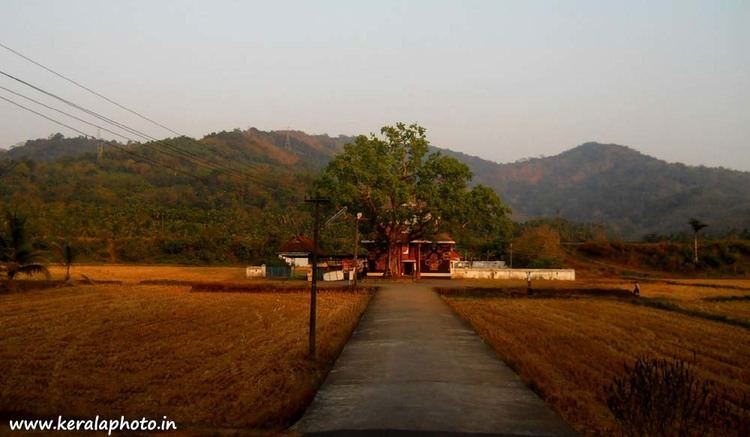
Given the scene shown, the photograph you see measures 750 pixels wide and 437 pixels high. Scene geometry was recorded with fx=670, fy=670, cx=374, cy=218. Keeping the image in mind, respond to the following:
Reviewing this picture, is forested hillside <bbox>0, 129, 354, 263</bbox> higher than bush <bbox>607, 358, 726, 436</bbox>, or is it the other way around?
forested hillside <bbox>0, 129, 354, 263</bbox>

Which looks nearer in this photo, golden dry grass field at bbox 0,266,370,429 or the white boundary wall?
golden dry grass field at bbox 0,266,370,429

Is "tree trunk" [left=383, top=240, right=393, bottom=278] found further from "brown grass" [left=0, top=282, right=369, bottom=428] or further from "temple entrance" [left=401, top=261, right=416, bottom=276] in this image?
"brown grass" [left=0, top=282, right=369, bottom=428]

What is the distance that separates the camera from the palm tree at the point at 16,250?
3722 cm

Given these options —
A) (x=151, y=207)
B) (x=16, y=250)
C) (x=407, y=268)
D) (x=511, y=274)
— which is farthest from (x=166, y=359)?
(x=151, y=207)

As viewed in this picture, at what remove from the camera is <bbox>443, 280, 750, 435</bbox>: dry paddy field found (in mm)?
12484

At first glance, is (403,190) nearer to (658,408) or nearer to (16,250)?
(16,250)

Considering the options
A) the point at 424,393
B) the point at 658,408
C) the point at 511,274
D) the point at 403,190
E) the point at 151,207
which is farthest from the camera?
the point at 151,207

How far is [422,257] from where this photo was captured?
63.4 metres

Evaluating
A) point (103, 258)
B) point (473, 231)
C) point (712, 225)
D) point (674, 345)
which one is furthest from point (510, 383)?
point (712, 225)

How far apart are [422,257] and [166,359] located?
4840 cm

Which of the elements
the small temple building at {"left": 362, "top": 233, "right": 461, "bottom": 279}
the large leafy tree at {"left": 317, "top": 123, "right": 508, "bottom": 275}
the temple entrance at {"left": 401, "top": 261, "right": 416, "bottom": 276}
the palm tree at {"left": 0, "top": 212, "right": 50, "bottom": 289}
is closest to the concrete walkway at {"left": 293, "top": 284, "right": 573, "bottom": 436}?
the palm tree at {"left": 0, "top": 212, "right": 50, "bottom": 289}

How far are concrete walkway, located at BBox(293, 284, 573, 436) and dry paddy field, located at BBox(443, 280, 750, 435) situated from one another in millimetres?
656

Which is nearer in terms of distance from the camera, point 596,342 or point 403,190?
point 596,342

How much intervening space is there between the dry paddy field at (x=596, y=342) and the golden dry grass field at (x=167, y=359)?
15.1 feet
